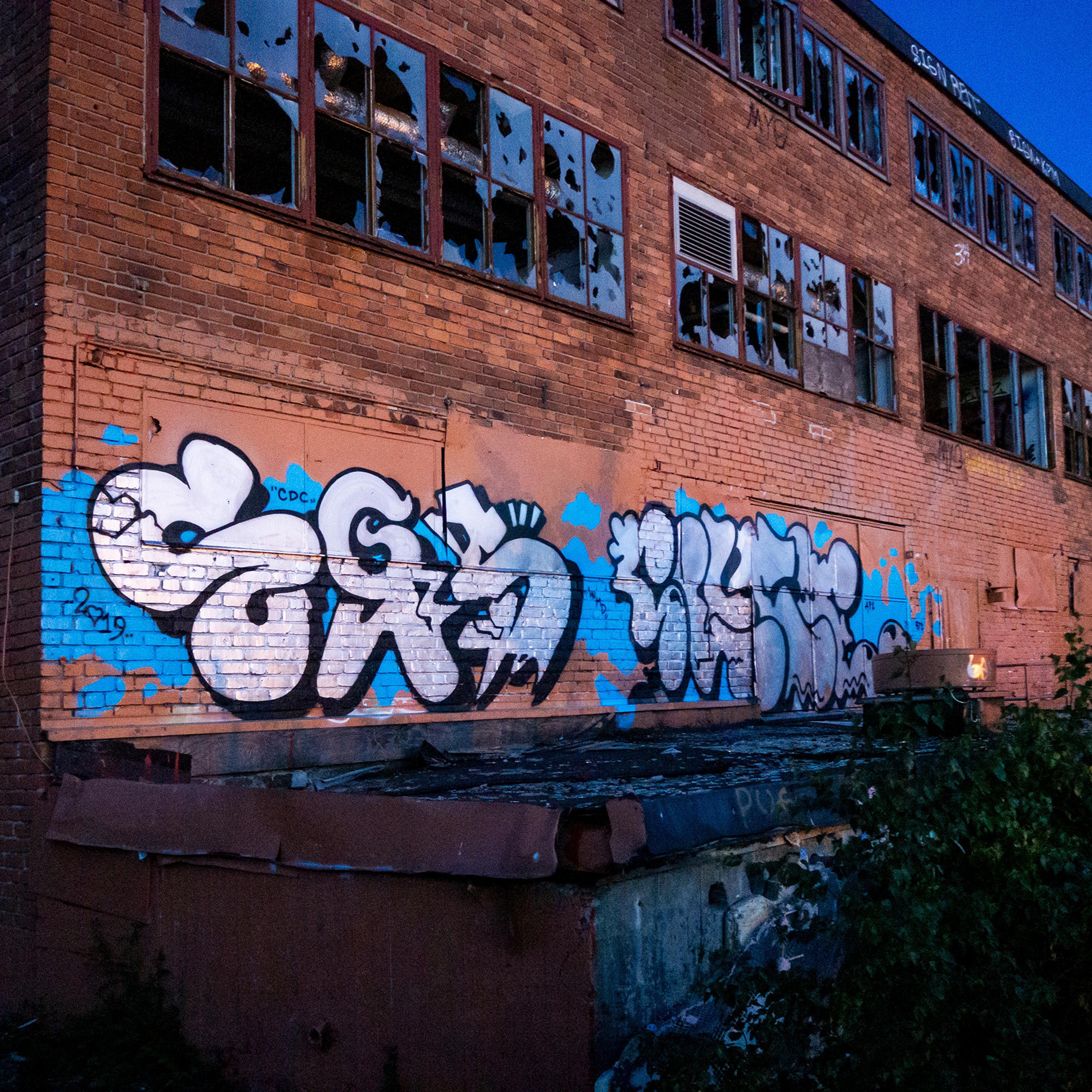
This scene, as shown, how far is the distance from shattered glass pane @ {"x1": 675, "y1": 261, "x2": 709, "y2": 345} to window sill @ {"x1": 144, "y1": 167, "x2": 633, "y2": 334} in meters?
0.79

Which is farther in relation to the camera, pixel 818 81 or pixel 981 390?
pixel 981 390

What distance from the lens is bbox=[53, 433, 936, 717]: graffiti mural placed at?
251 inches

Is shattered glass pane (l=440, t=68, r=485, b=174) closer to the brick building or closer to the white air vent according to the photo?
the brick building

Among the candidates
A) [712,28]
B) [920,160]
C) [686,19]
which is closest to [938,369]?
[920,160]

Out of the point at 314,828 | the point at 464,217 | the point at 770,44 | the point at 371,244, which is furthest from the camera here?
the point at 770,44

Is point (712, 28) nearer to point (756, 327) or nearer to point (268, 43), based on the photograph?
point (756, 327)

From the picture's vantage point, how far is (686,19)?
1097cm

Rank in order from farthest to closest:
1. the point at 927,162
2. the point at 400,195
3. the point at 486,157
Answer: the point at 927,162 < the point at 486,157 < the point at 400,195

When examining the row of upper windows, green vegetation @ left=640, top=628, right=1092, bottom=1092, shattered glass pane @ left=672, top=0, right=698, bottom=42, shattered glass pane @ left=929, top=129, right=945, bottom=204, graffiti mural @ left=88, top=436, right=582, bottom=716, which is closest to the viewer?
green vegetation @ left=640, top=628, right=1092, bottom=1092

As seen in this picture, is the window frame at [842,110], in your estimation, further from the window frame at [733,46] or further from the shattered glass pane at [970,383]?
the shattered glass pane at [970,383]

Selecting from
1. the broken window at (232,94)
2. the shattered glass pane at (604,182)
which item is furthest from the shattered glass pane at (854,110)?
the broken window at (232,94)

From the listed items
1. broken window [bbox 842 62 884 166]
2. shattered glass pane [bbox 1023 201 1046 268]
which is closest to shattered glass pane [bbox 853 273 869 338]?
broken window [bbox 842 62 884 166]

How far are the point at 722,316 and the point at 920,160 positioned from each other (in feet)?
17.7

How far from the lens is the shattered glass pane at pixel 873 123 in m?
13.5
